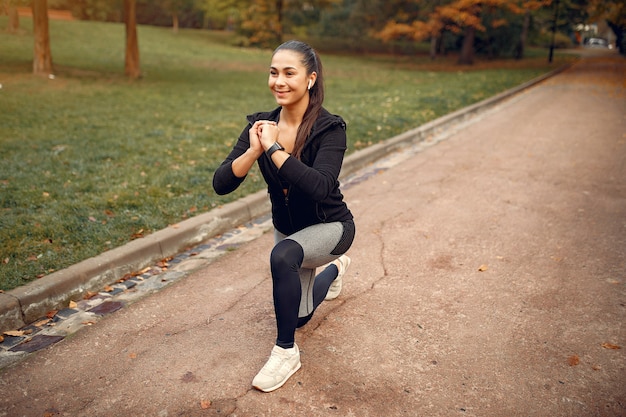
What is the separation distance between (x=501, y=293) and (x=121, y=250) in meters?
3.20

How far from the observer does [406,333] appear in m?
3.53

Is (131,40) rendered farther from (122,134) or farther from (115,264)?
(115,264)

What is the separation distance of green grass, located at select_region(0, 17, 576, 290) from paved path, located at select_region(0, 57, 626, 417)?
3.75 ft

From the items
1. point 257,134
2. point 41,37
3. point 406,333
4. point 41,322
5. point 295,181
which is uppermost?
point 41,37

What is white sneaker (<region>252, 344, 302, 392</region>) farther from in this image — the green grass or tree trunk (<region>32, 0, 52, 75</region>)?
tree trunk (<region>32, 0, 52, 75</region>)

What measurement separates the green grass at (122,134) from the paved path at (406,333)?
1.14 metres

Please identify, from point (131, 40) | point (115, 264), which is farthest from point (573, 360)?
point (131, 40)

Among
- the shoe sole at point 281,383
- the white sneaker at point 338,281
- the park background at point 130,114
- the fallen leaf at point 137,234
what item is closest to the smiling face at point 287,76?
the white sneaker at point 338,281

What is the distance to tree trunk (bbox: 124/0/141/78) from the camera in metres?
16.0

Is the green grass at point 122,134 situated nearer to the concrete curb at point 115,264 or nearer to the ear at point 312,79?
the concrete curb at point 115,264

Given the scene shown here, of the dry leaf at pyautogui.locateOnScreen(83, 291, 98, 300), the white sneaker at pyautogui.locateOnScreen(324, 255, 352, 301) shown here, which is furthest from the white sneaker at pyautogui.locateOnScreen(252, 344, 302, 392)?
the dry leaf at pyautogui.locateOnScreen(83, 291, 98, 300)

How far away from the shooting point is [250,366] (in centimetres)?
318

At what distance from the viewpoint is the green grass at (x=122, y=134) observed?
16.2 ft

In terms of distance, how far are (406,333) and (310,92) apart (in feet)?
→ 5.70
